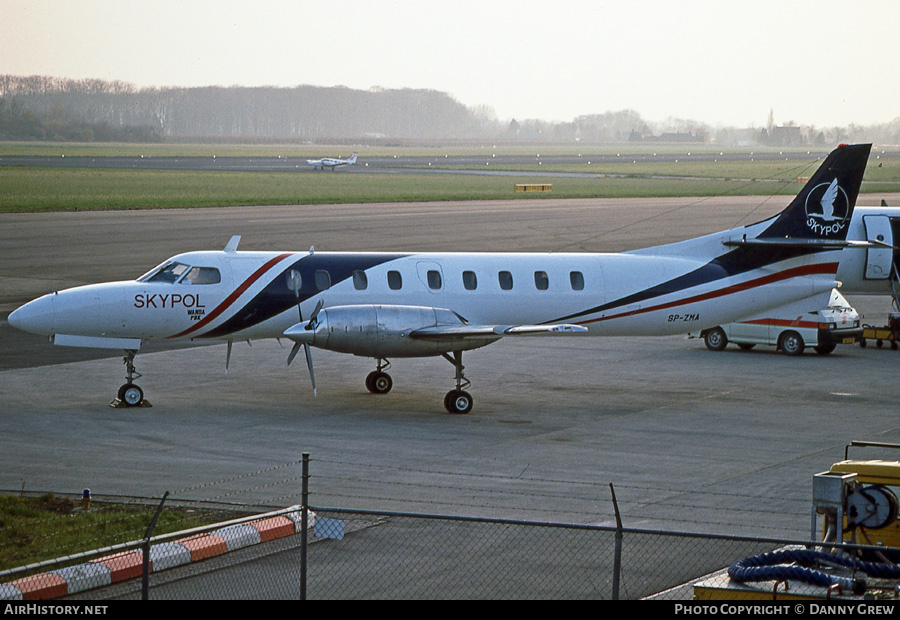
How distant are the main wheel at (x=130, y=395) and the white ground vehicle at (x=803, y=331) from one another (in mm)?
16319

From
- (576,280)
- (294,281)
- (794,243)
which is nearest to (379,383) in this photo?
(294,281)

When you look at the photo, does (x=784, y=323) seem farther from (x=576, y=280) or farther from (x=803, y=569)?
(x=803, y=569)

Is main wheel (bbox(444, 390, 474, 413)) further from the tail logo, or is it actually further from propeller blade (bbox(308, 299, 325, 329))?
the tail logo

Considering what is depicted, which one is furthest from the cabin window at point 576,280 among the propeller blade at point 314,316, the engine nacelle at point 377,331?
the propeller blade at point 314,316

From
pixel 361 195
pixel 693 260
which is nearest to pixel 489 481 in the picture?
pixel 693 260

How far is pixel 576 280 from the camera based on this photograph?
24453 millimetres

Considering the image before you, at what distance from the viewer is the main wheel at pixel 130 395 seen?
73.4 ft

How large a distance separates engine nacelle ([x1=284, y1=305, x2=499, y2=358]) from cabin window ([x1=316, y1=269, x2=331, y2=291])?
39.7 inches

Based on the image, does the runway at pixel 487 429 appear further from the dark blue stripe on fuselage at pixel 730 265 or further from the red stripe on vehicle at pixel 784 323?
the dark blue stripe on fuselage at pixel 730 265

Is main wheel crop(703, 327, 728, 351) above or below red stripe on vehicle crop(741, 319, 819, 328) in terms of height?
below

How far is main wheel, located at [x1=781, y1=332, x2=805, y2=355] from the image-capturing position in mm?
30422

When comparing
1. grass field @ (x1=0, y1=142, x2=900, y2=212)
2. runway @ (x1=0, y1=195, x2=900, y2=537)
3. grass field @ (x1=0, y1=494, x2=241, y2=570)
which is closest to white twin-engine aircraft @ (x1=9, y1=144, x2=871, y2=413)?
runway @ (x1=0, y1=195, x2=900, y2=537)

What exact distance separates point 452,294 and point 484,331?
211 centimetres

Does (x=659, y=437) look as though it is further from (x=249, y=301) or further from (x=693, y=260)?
(x=249, y=301)
